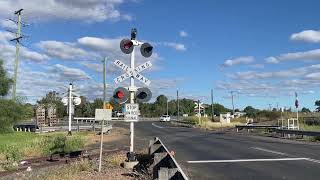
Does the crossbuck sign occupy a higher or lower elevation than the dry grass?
higher

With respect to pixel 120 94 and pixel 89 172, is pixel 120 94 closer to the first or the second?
pixel 120 94

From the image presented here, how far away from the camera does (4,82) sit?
55.9 m

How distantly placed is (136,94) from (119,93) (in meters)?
0.95

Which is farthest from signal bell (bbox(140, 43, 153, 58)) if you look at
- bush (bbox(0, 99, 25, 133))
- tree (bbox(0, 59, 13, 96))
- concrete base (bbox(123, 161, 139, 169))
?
tree (bbox(0, 59, 13, 96))

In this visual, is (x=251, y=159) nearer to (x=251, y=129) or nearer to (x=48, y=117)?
(x=251, y=129)

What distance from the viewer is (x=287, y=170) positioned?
52.5 feet

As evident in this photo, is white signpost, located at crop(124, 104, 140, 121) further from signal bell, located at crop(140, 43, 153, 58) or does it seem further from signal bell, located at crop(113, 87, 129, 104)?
signal bell, located at crop(140, 43, 153, 58)

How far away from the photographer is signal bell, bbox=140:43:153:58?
19172 mm

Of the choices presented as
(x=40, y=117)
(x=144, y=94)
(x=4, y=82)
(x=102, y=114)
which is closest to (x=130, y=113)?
(x=144, y=94)

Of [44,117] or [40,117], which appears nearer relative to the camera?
[40,117]

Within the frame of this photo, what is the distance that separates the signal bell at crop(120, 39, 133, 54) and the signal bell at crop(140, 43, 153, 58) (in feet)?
1.68

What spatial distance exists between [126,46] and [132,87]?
60.5 inches

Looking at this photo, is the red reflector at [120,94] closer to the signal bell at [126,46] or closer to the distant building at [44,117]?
the signal bell at [126,46]

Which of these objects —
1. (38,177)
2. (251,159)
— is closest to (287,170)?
(251,159)
